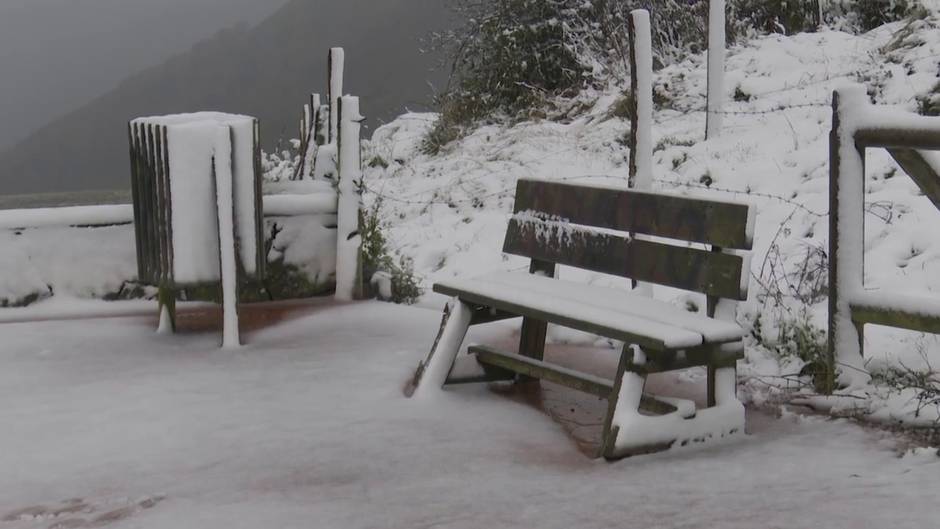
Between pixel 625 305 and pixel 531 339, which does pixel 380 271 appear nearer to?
pixel 531 339

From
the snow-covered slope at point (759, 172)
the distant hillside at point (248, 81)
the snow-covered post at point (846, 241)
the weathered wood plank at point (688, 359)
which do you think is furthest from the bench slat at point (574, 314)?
the distant hillside at point (248, 81)

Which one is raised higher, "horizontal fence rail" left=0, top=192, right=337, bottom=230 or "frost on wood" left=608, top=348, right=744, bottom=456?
"horizontal fence rail" left=0, top=192, right=337, bottom=230

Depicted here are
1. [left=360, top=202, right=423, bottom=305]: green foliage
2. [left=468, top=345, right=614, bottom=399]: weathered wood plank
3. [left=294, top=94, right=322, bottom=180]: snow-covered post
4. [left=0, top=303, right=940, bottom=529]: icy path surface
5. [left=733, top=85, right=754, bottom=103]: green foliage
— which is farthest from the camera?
[left=733, top=85, right=754, bottom=103]: green foliage

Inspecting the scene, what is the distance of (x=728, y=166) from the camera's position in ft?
28.9

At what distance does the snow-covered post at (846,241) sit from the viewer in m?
4.55

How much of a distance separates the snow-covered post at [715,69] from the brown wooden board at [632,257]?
486cm

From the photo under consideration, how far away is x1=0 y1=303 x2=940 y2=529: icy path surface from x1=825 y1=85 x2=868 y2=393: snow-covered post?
0.35m

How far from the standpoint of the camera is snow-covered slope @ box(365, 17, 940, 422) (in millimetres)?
6055

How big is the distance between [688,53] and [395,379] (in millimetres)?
9172

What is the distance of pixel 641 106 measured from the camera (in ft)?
19.2

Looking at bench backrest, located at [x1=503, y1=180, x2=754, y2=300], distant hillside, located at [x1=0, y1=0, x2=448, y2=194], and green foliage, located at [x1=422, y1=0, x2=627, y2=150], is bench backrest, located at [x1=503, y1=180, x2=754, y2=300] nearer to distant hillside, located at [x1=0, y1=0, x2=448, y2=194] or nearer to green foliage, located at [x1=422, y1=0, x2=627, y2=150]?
green foliage, located at [x1=422, y1=0, x2=627, y2=150]

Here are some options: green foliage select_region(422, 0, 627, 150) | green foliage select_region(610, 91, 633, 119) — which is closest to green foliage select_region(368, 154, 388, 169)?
green foliage select_region(422, 0, 627, 150)

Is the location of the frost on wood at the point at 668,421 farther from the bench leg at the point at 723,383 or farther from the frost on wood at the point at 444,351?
the frost on wood at the point at 444,351

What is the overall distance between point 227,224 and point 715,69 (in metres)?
5.48
